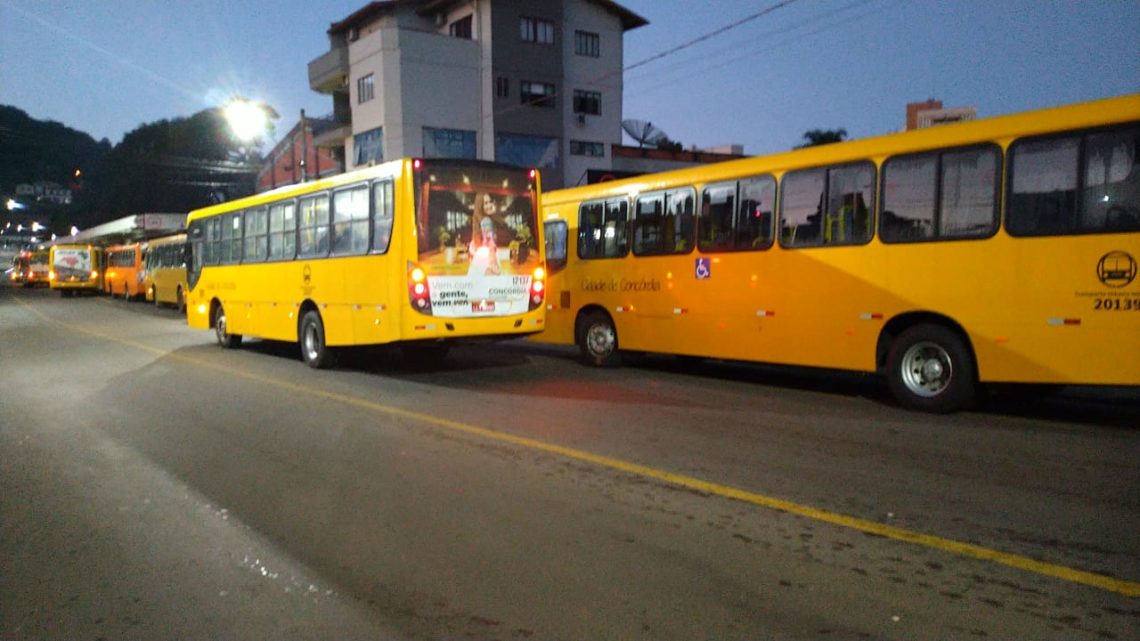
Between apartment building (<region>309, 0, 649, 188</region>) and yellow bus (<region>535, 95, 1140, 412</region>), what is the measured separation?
25.2 m

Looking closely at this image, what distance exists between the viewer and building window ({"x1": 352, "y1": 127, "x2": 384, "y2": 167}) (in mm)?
37156

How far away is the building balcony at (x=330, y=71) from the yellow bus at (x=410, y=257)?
93.5 feet

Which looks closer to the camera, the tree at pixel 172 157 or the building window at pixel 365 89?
the building window at pixel 365 89

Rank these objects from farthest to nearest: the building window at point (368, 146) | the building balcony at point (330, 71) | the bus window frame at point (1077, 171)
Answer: the building balcony at point (330, 71), the building window at point (368, 146), the bus window frame at point (1077, 171)

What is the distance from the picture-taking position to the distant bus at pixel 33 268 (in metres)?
58.2

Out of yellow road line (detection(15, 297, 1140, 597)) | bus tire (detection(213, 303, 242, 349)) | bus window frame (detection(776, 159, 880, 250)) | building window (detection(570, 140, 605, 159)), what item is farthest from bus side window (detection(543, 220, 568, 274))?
building window (detection(570, 140, 605, 159))

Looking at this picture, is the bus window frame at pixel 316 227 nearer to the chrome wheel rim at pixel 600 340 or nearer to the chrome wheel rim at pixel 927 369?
the chrome wheel rim at pixel 600 340

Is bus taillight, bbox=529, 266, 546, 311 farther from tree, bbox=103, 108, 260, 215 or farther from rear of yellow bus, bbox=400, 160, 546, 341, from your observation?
tree, bbox=103, 108, 260, 215

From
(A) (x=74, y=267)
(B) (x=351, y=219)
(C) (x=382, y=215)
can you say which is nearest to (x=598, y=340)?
(C) (x=382, y=215)

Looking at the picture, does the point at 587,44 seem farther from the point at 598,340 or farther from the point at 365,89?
the point at 598,340

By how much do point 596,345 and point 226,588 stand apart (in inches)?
374

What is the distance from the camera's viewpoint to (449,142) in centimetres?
3759

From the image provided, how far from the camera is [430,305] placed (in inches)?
446

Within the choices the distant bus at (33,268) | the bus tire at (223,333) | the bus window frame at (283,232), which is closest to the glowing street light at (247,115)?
the bus tire at (223,333)
